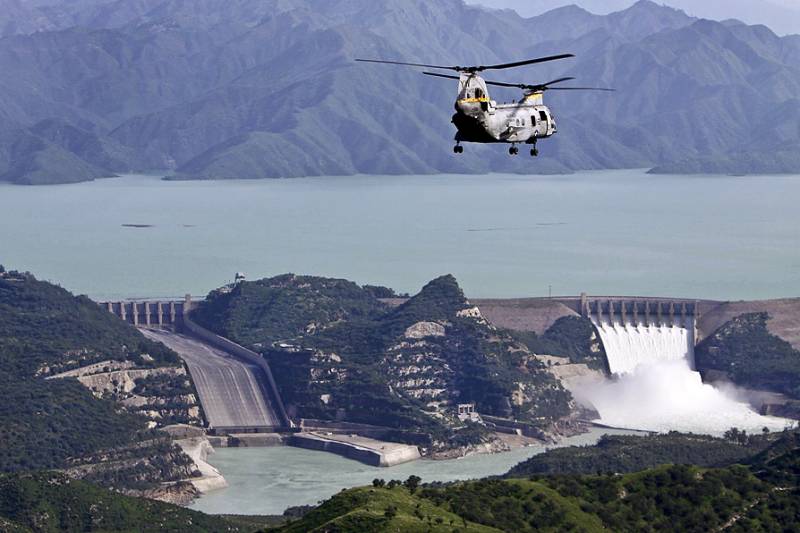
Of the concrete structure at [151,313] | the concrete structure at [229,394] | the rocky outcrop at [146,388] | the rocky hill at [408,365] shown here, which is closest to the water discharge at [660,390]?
the rocky hill at [408,365]

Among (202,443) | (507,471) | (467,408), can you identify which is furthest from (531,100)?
(467,408)

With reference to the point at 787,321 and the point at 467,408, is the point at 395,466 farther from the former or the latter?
the point at 787,321

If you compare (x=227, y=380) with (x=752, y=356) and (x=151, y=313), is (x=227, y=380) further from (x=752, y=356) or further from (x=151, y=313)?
(x=752, y=356)

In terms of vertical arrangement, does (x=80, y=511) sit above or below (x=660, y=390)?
below

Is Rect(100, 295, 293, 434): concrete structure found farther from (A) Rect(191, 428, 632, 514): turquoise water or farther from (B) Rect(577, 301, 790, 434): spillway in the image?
(B) Rect(577, 301, 790, 434): spillway

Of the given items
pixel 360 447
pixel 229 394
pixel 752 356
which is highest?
pixel 752 356

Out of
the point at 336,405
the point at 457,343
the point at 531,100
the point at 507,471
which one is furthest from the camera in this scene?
the point at 457,343

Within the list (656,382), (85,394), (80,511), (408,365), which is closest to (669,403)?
(656,382)

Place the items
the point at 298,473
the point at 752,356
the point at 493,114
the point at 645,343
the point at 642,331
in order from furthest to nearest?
the point at 642,331 < the point at 645,343 < the point at 752,356 < the point at 298,473 < the point at 493,114
